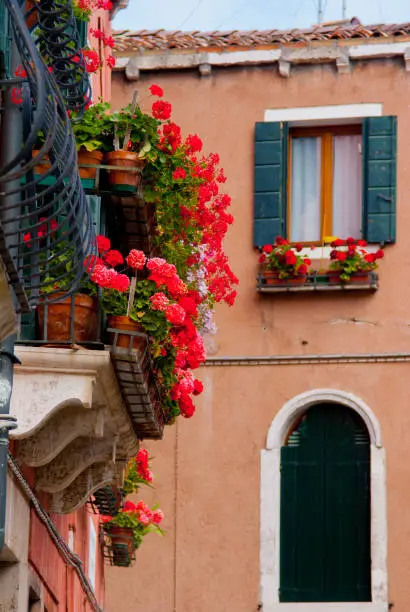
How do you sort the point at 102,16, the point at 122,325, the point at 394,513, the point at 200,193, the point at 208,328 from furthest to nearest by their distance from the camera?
the point at 394,513 < the point at 102,16 < the point at 208,328 < the point at 200,193 < the point at 122,325

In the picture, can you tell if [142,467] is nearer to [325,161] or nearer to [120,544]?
[120,544]

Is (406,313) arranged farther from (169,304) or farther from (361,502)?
(169,304)

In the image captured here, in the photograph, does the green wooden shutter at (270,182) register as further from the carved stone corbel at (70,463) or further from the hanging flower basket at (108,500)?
the carved stone corbel at (70,463)

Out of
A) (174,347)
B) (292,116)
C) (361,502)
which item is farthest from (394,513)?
(174,347)

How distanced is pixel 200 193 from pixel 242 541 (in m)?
7.81

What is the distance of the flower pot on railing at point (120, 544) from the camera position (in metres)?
18.3

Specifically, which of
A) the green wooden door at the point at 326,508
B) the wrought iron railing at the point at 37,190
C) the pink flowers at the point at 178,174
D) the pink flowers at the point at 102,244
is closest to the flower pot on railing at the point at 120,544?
the green wooden door at the point at 326,508

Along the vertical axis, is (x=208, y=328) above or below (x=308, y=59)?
below

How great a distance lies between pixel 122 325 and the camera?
13.0 meters

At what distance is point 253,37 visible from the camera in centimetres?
2227

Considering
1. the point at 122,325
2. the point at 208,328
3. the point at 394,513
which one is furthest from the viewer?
the point at 394,513

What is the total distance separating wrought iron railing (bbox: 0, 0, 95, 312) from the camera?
30.3ft

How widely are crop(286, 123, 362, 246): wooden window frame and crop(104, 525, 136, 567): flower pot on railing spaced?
4756 mm

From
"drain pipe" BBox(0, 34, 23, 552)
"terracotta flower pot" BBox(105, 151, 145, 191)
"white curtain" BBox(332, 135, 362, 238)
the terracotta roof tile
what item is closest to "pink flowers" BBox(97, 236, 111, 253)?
"terracotta flower pot" BBox(105, 151, 145, 191)
